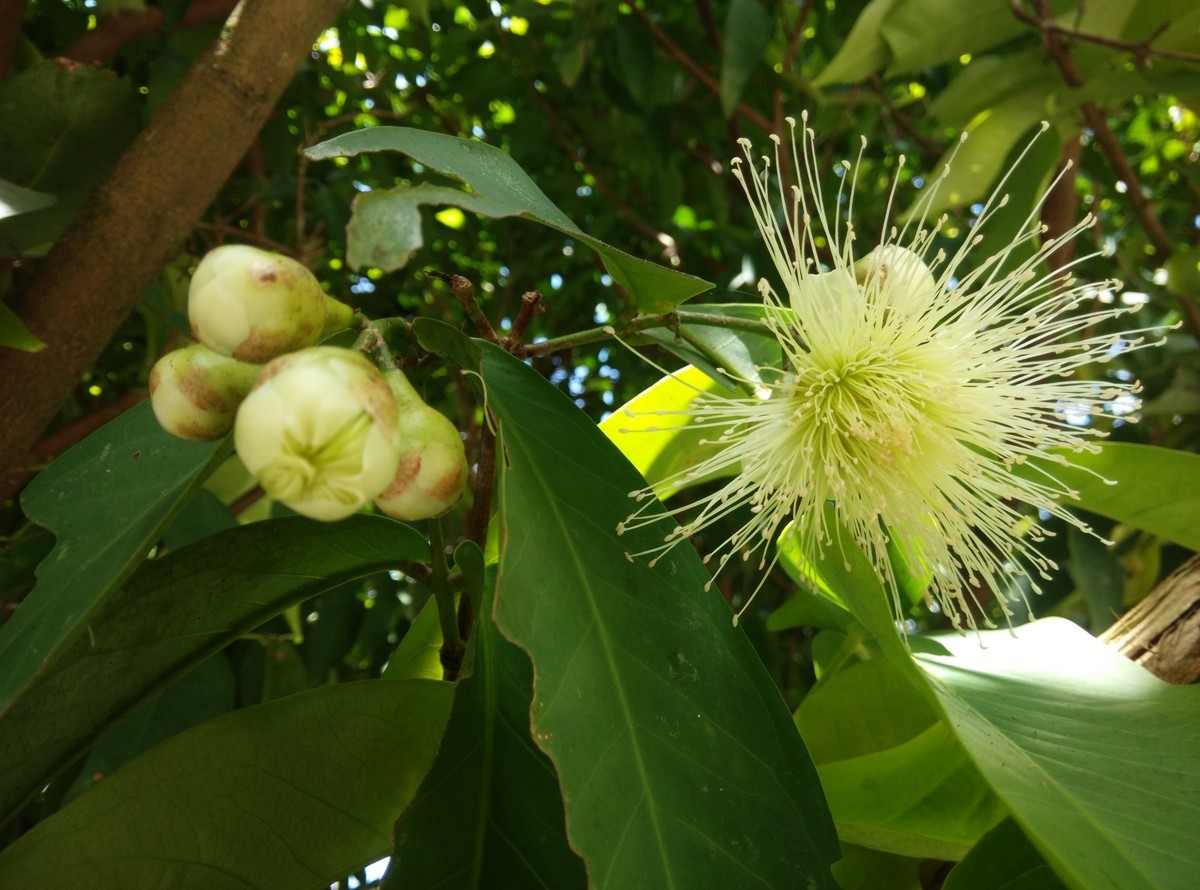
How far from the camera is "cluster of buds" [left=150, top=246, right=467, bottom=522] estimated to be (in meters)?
0.50

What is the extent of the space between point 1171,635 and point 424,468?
0.78 meters

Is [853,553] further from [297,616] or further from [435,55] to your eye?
[435,55]

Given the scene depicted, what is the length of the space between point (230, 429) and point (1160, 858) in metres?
0.63

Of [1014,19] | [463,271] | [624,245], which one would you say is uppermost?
[1014,19]

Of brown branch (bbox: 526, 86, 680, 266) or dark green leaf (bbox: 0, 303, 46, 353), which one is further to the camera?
brown branch (bbox: 526, 86, 680, 266)

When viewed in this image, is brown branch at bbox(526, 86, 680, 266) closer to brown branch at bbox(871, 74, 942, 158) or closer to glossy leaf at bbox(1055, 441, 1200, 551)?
brown branch at bbox(871, 74, 942, 158)

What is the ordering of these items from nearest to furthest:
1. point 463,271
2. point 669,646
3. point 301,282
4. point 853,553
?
point 301,282, point 669,646, point 853,553, point 463,271

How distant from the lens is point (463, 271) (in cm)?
209

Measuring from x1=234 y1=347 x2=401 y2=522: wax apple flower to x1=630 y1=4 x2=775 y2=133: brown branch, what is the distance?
125 cm

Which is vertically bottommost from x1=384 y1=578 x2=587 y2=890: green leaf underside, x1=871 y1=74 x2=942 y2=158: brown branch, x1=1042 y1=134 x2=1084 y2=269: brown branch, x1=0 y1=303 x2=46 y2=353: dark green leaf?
x1=384 y1=578 x2=587 y2=890: green leaf underside

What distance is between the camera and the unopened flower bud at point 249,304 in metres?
0.55

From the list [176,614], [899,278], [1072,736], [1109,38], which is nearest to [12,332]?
[176,614]

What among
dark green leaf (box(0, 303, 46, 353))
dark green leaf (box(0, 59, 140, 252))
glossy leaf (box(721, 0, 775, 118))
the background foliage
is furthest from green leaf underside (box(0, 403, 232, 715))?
glossy leaf (box(721, 0, 775, 118))

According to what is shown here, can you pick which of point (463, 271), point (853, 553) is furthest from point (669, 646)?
point (463, 271)
